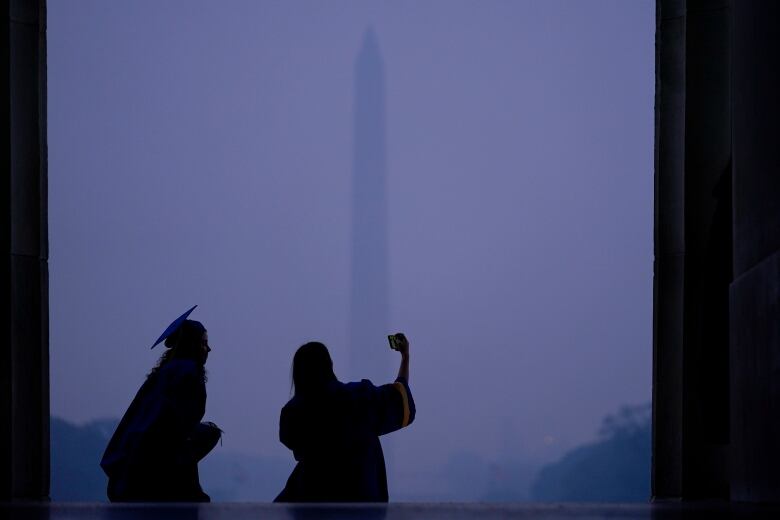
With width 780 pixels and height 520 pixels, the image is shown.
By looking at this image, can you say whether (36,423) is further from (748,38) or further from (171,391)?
(748,38)

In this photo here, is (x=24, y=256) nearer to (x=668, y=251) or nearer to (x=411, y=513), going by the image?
(x=668, y=251)

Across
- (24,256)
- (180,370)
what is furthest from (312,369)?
(24,256)

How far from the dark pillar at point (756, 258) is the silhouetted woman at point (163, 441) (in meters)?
3.25

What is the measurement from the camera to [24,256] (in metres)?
9.43

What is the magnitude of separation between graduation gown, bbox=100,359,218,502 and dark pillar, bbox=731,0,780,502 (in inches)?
128

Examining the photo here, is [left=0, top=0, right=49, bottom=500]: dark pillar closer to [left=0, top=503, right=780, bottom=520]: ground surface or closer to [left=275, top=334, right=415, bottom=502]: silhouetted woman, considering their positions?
[left=275, top=334, right=415, bottom=502]: silhouetted woman

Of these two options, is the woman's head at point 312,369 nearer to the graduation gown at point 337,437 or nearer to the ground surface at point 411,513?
the graduation gown at point 337,437

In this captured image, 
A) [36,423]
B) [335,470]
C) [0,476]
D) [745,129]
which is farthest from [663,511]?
[36,423]

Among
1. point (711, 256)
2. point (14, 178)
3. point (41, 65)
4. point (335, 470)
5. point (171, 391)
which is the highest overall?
point (41, 65)

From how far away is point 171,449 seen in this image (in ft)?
21.9

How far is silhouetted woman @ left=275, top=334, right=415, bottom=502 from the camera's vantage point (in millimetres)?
6594

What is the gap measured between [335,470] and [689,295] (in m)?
5.09

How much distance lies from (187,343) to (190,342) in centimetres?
2

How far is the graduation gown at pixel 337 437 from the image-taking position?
260 inches
